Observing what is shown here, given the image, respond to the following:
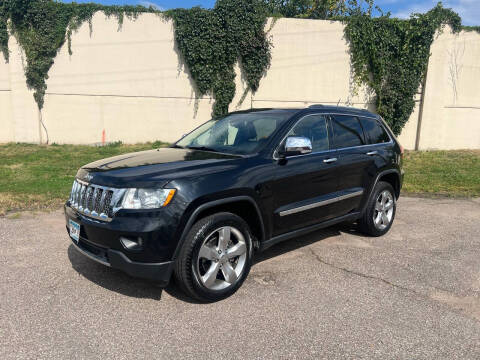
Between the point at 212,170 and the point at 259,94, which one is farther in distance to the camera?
the point at 259,94

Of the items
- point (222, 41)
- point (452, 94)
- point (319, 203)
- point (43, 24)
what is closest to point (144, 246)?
point (319, 203)

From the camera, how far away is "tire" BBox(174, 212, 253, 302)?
3242 mm

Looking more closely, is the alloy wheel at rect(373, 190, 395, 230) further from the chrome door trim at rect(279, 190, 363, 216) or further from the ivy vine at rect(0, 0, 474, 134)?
the ivy vine at rect(0, 0, 474, 134)

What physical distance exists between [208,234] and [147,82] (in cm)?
1152

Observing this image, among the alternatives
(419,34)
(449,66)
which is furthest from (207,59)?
(449,66)

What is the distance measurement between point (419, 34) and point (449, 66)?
1.82m

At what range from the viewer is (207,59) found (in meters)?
13.4

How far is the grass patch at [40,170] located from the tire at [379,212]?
5178 mm

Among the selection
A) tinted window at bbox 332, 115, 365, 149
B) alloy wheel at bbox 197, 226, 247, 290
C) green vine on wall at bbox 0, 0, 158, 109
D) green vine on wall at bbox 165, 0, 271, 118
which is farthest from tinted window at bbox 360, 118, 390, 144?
green vine on wall at bbox 0, 0, 158, 109

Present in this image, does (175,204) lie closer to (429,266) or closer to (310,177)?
(310,177)

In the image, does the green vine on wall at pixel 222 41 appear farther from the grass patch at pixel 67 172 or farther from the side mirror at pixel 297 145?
the side mirror at pixel 297 145

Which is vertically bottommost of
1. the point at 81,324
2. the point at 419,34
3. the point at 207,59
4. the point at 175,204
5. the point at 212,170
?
the point at 81,324

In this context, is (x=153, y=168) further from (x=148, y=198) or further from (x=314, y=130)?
(x=314, y=130)

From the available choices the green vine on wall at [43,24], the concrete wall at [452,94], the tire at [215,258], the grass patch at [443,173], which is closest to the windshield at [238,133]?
the tire at [215,258]
